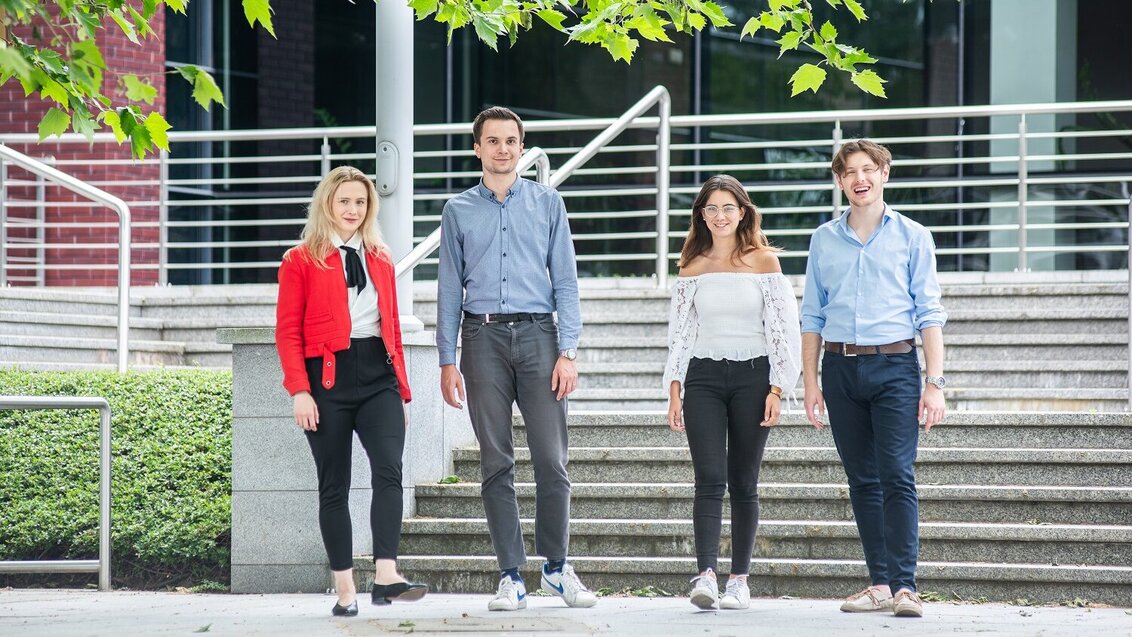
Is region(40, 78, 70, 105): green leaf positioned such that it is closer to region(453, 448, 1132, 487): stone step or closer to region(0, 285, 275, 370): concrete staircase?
region(453, 448, 1132, 487): stone step

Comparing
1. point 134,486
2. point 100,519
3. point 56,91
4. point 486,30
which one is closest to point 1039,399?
point 486,30

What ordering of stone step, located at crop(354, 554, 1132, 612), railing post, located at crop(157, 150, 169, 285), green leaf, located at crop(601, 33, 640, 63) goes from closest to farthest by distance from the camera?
1. stone step, located at crop(354, 554, 1132, 612)
2. green leaf, located at crop(601, 33, 640, 63)
3. railing post, located at crop(157, 150, 169, 285)

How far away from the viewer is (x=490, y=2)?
617 centimetres

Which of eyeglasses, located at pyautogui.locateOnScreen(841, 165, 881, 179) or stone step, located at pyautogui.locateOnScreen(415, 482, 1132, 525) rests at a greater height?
eyeglasses, located at pyautogui.locateOnScreen(841, 165, 881, 179)

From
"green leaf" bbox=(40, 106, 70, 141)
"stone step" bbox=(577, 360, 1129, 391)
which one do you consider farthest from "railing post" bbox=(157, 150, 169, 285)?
"green leaf" bbox=(40, 106, 70, 141)

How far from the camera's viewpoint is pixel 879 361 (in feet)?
18.9

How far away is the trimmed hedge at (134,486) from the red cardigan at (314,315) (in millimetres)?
1938

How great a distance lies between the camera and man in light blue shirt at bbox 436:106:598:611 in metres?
5.98

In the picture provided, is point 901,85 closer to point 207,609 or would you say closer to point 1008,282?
point 1008,282

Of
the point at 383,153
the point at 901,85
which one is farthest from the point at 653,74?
the point at 383,153

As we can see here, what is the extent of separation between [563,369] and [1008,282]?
16.4ft

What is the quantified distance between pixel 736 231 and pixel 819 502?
5.28 ft

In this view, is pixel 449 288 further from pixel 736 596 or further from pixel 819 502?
pixel 819 502

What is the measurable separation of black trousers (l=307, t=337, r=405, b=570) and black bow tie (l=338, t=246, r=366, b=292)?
220 millimetres
